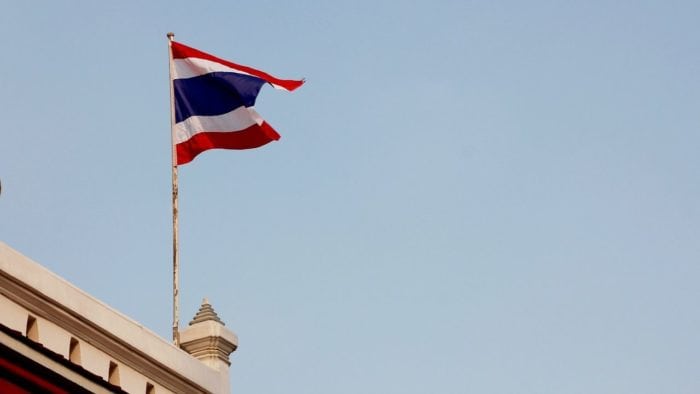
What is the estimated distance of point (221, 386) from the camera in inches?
815

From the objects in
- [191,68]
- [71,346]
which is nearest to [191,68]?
[191,68]

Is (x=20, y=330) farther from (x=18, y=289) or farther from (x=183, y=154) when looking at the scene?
(x=183, y=154)

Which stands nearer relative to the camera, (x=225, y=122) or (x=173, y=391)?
(x=173, y=391)

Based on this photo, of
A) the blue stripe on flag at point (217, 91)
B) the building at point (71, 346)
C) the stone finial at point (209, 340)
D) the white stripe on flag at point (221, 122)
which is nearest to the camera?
the building at point (71, 346)

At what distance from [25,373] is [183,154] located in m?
8.78

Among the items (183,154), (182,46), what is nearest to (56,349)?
(183,154)

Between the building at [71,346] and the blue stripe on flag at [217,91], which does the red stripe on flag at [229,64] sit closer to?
the blue stripe on flag at [217,91]

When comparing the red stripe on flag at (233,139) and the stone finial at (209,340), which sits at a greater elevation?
the red stripe on flag at (233,139)

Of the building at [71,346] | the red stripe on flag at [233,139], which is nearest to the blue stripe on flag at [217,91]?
the red stripe on flag at [233,139]

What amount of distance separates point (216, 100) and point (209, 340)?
5505 millimetres

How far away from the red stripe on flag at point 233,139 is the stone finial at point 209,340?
12.2ft

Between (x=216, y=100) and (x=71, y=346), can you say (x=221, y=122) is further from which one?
(x=71, y=346)

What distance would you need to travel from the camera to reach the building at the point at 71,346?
638 inches

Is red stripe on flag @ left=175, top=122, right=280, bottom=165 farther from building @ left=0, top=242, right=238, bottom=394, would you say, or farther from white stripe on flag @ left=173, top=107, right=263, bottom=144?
building @ left=0, top=242, right=238, bottom=394
